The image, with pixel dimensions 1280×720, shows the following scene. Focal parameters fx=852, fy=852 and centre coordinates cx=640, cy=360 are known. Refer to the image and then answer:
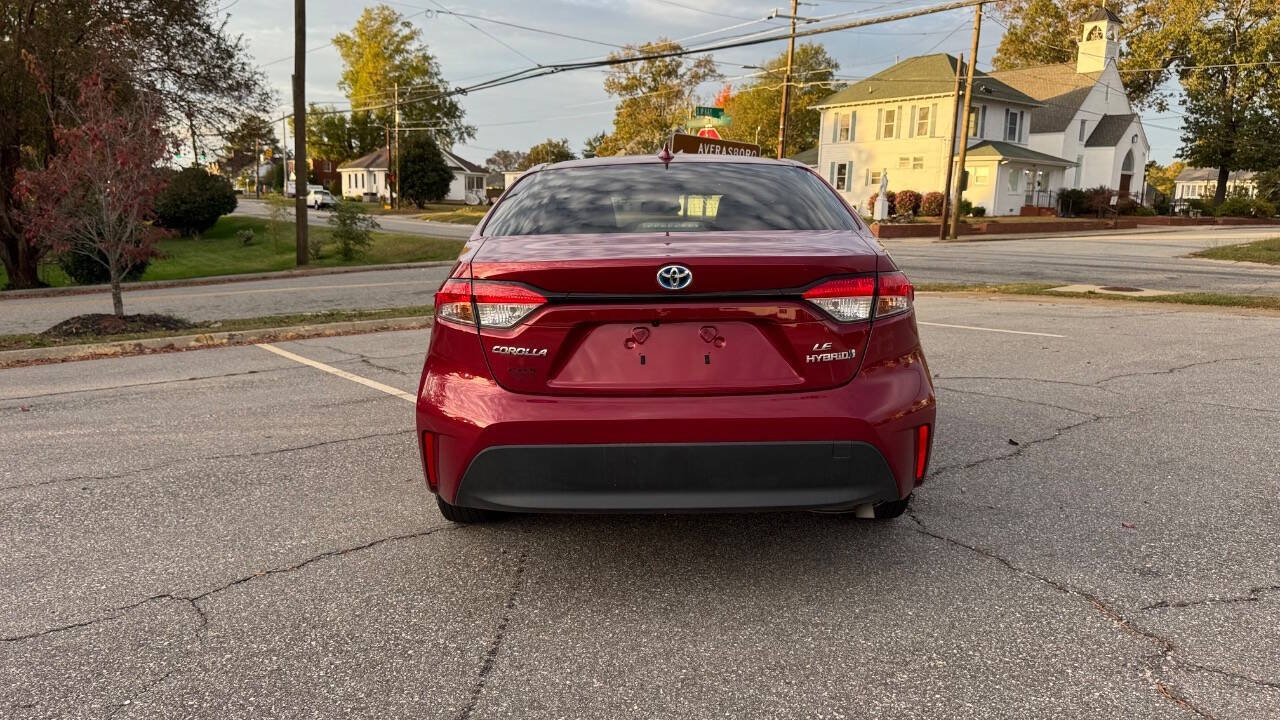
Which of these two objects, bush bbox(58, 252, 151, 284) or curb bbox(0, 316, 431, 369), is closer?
curb bbox(0, 316, 431, 369)

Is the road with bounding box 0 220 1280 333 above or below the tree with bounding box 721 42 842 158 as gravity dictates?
below

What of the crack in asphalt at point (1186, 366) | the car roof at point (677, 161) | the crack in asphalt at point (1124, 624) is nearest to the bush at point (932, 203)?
the crack in asphalt at point (1186, 366)

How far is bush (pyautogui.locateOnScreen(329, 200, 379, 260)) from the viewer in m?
24.6

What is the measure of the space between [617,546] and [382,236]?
1215 inches

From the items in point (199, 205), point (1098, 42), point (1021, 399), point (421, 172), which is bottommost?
point (1021, 399)

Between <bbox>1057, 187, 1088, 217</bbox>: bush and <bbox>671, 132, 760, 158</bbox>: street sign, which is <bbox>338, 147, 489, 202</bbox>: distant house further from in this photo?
<bbox>671, 132, 760, 158</bbox>: street sign

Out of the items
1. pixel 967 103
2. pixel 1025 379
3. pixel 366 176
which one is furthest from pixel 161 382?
pixel 366 176

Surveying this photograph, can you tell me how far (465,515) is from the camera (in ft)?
12.2

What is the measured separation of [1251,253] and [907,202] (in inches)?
844

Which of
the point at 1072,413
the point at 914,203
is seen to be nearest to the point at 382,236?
the point at 914,203

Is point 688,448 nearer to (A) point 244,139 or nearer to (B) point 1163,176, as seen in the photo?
(A) point 244,139

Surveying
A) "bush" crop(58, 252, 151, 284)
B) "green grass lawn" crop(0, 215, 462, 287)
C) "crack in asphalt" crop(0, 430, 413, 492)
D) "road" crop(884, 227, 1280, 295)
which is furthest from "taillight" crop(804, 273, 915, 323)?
"green grass lawn" crop(0, 215, 462, 287)

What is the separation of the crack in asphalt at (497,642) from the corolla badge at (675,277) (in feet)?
4.29

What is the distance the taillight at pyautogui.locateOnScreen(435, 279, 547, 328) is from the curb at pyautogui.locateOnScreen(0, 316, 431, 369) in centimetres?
746
